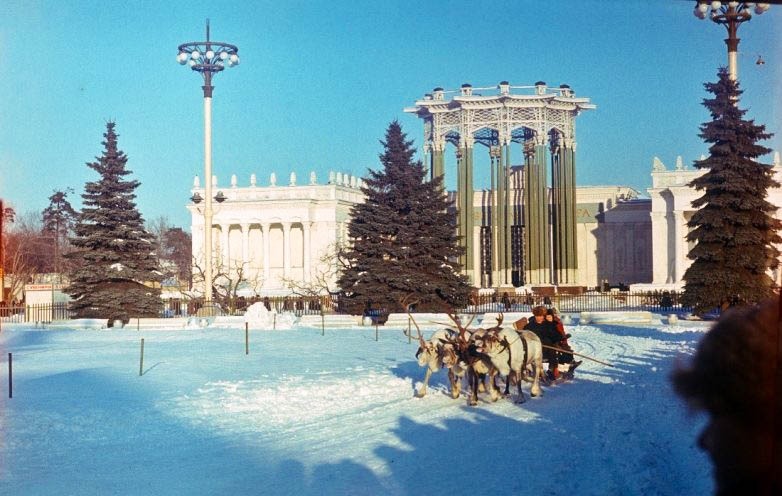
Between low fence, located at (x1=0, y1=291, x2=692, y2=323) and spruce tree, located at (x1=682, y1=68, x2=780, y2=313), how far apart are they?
24.1ft

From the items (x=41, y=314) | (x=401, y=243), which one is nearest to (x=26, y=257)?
(x=41, y=314)

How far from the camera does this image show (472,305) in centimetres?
4038

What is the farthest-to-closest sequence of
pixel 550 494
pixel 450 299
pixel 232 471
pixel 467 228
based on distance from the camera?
1. pixel 467 228
2. pixel 450 299
3. pixel 232 471
4. pixel 550 494

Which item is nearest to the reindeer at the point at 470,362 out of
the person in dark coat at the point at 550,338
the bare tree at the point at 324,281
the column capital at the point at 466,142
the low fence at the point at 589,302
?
the person in dark coat at the point at 550,338

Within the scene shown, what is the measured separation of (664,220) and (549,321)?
45992 mm

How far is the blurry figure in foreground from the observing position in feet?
7.38

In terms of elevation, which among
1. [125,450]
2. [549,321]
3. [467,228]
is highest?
[467,228]

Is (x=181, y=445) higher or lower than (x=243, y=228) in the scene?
lower

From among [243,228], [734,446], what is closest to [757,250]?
[734,446]

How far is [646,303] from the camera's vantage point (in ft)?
141

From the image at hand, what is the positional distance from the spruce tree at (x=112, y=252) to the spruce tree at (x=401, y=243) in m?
7.45

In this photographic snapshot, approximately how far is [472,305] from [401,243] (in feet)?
17.8

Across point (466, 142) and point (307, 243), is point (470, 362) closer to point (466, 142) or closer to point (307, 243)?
point (466, 142)

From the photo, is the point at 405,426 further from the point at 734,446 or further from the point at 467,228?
the point at 467,228
